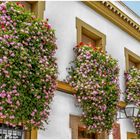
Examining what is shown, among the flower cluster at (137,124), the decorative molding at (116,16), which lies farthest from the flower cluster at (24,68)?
the flower cluster at (137,124)

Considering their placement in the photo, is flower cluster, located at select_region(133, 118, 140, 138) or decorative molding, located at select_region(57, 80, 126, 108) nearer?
decorative molding, located at select_region(57, 80, 126, 108)

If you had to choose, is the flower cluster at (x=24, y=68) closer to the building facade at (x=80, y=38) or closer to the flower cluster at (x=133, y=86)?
the building facade at (x=80, y=38)

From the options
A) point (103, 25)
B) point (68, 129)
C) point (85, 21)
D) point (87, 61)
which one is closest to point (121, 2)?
point (103, 25)

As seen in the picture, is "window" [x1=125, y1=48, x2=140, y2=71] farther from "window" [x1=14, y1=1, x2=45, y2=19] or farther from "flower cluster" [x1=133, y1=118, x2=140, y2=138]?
"window" [x1=14, y1=1, x2=45, y2=19]

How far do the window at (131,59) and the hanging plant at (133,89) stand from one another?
398 millimetres

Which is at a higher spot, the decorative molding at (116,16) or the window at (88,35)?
the decorative molding at (116,16)

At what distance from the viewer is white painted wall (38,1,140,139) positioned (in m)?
8.27

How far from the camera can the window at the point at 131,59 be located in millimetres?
11859

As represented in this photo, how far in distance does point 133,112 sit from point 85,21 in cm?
303

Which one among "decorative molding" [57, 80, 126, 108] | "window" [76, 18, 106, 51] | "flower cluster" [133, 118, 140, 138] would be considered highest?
"window" [76, 18, 106, 51]

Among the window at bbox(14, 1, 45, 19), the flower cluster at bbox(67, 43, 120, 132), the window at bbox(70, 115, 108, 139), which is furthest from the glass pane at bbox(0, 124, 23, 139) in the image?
the window at bbox(14, 1, 45, 19)

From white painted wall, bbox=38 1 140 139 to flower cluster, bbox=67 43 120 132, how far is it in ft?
0.95

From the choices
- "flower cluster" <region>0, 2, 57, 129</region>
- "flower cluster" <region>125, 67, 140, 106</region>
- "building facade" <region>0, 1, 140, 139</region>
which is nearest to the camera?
"flower cluster" <region>0, 2, 57, 129</region>

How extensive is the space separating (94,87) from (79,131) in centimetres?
135
